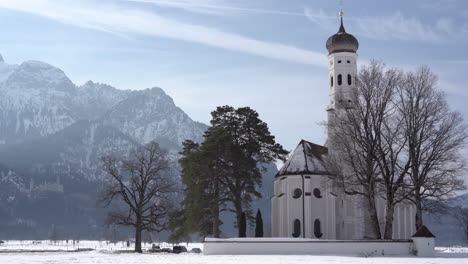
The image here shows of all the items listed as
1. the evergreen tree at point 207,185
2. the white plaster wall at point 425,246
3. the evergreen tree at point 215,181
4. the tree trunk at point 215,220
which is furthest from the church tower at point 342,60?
the white plaster wall at point 425,246

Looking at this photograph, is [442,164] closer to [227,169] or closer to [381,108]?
[381,108]

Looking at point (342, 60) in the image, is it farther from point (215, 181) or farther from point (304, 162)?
point (215, 181)

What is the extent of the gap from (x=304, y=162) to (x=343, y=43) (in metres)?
15.8

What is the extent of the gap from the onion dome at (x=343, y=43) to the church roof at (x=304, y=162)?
482 inches

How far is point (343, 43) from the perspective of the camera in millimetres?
75938

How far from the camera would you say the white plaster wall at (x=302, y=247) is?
4847cm

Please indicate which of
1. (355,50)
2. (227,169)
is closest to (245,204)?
(227,169)

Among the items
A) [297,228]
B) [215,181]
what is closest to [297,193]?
[297,228]

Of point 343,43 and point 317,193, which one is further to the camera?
point 343,43

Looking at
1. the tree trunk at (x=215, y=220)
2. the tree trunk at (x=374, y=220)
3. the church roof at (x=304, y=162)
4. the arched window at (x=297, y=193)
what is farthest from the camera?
the church roof at (x=304, y=162)

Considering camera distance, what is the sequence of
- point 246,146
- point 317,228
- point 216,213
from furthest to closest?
point 317,228 → point 246,146 → point 216,213

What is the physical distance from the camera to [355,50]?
7631 cm

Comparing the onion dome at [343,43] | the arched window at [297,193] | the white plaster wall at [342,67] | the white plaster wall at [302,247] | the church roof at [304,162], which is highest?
the onion dome at [343,43]

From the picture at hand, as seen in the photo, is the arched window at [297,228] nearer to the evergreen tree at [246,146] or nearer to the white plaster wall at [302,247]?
the evergreen tree at [246,146]
